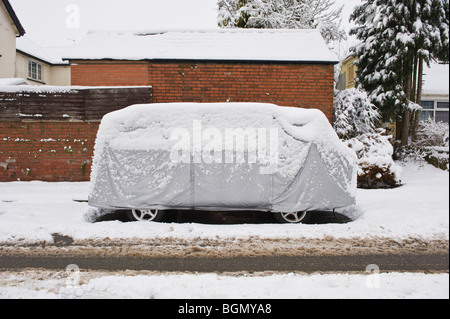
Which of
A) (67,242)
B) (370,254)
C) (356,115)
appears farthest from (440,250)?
(356,115)

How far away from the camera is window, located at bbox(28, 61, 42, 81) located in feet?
82.4

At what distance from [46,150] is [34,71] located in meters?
20.3

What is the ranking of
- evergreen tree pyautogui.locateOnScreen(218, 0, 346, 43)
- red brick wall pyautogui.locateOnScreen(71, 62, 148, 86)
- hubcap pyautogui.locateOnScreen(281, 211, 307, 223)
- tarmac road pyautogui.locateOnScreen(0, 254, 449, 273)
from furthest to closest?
1. evergreen tree pyautogui.locateOnScreen(218, 0, 346, 43)
2. red brick wall pyautogui.locateOnScreen(71, 62, 148, 86)
3. hubcap pyautogui.locateOnScreen(281, 211, 307, 223)
4. tarmac road pyautogui.locateOnScreen(0, 254, 449, 273)

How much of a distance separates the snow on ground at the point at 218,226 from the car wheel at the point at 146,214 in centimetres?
28

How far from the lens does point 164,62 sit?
32.7 ft

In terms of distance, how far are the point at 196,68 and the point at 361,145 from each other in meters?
5.12

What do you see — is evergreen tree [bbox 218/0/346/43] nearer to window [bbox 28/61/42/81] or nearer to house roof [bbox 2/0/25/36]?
house roof [bbox 2/0/25/36]

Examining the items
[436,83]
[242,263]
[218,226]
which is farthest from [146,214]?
[436,83]

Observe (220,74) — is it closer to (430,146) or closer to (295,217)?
(295,217)

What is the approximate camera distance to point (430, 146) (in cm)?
1206

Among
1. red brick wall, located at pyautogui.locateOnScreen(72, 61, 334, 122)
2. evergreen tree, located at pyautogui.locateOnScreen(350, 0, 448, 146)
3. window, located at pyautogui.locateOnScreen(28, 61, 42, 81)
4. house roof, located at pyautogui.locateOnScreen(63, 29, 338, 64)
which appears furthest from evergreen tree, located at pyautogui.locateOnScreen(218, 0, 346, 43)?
window, located at pyautogui.locateOnScreen(28, 61, 42, 81)

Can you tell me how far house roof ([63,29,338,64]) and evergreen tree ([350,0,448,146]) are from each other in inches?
150
